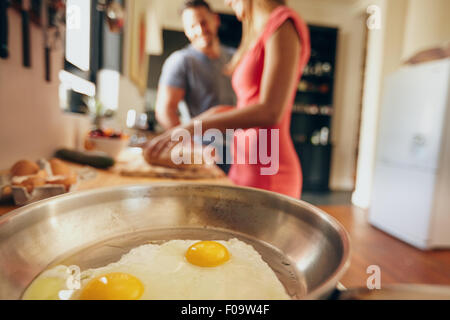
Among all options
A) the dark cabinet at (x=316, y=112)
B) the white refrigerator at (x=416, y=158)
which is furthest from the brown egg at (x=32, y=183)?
the dark cabinet at (x=316, y=112)

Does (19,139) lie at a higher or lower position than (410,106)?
lower

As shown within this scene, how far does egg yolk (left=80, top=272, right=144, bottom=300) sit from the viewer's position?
13.1 inches

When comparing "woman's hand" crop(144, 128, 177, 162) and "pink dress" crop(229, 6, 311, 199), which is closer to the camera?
"woman's hand" crop(144, 128, 177, 162)

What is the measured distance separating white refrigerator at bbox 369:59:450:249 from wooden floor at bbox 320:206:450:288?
0.45ft

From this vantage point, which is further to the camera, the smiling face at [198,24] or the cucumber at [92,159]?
the smiling face at [198,24]

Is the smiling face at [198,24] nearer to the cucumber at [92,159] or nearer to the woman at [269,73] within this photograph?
the woman at [269,73]

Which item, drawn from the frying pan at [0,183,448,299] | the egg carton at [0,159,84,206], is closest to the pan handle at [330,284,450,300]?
the frying pan at [0,183,448,299]

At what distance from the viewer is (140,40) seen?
339 centimetres

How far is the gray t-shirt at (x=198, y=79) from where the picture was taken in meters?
1.83

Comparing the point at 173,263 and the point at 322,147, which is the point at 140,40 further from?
the point at 173,263

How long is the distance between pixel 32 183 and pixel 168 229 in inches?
16.1

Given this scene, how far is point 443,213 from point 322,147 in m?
2.08

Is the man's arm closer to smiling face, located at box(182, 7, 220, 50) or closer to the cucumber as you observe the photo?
smiling face, located at box(182, 7, 220, 50)
